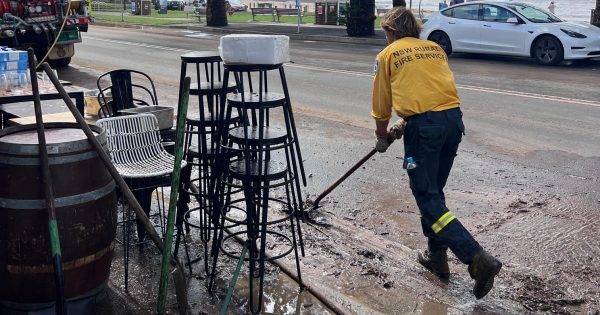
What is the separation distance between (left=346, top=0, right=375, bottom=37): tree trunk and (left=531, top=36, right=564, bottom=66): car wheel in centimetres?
801

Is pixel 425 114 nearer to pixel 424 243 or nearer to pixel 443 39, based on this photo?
pixel 424 243

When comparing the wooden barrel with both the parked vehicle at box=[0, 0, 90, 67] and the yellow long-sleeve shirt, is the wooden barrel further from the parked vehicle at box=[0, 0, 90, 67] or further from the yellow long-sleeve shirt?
the parked vehicle at box=[0, 0, 90, 67]

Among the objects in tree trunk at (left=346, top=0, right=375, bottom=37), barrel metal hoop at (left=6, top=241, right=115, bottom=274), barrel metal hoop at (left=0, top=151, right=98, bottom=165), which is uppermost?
tree trunk at (left=346, top=0, right=375, bottom=37)

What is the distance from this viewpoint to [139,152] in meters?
4.58

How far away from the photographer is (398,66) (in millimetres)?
4105

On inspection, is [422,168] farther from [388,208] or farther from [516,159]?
[516,159]

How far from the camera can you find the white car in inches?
569

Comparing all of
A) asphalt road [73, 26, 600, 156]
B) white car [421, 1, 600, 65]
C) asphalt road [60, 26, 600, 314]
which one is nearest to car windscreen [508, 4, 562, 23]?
white car [421, 1, 600, 65]

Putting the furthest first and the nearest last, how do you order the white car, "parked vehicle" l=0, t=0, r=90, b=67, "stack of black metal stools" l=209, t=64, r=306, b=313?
1. the white car
2. "parked vehicle" l=0, t=0, r=90, b=67
3. "stack of black metal stools" l=209, t=64, r=306, b=313

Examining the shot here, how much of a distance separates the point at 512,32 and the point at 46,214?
13905 mm

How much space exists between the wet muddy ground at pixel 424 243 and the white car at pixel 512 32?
814cm

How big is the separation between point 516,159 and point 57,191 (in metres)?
5.53

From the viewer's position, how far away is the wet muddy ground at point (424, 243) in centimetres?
402

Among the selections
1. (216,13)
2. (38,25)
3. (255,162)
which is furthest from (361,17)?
(255,162)
